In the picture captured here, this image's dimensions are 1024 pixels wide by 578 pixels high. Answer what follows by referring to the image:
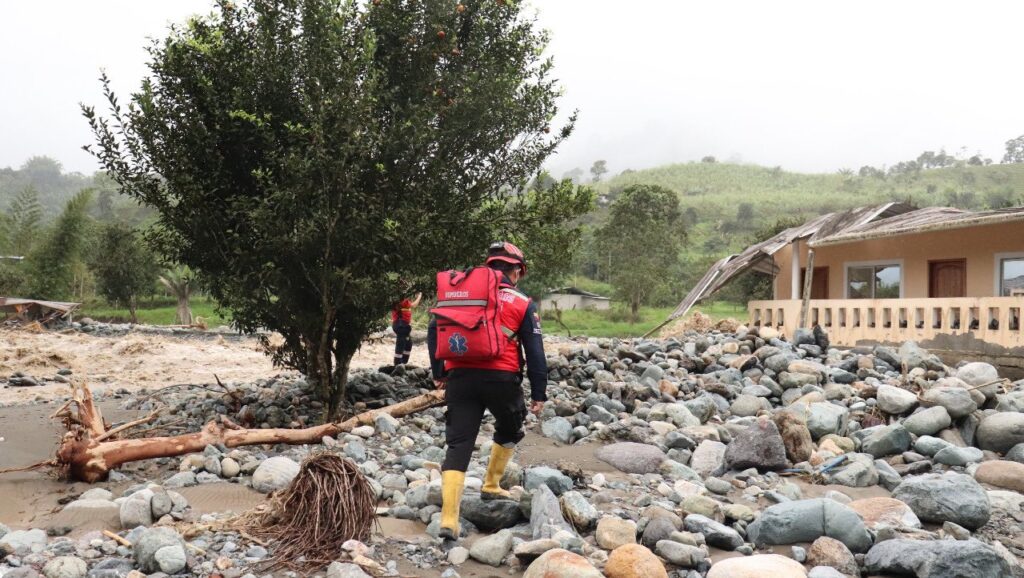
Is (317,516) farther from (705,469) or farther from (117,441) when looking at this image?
(705,469)

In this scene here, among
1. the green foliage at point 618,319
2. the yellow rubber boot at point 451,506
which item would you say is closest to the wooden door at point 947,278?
the yellow rubber boot at point 451,506

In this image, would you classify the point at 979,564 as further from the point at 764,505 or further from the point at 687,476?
the point at 687,476

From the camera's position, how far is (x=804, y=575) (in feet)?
13.9

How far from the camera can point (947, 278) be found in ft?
56.1

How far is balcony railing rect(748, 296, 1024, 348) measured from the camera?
12391mm

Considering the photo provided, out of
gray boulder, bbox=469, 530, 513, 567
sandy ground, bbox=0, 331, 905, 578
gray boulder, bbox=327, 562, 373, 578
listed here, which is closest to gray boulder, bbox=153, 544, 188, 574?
gray boulder, bbox=327, 562, 373, 578

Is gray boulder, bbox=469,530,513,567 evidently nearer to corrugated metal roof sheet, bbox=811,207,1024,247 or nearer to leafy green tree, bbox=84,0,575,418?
leafy green tree, bbox=84,0,575,418

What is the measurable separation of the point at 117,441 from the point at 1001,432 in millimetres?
9493

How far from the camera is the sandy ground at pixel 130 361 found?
48.1 feet

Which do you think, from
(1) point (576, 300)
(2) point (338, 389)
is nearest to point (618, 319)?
(1) point (576, 300)

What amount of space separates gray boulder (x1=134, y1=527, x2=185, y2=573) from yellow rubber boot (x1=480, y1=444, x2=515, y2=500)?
2.11 metres

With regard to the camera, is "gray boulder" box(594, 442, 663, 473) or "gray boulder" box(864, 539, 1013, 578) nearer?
"gray boulder" box(864, 539, 1013, 578)

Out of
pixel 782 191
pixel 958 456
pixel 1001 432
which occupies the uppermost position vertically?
pixel 782 191

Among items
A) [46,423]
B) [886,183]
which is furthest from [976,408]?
[886,183]
